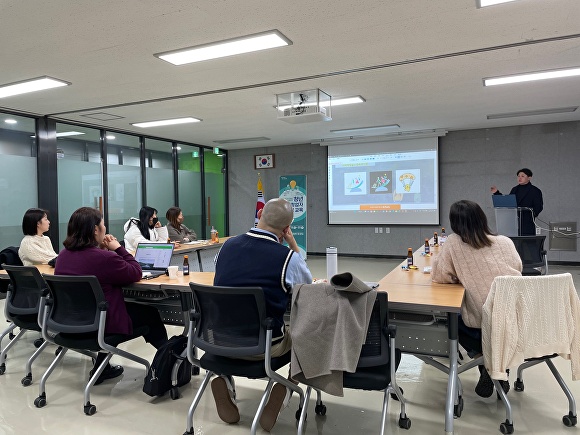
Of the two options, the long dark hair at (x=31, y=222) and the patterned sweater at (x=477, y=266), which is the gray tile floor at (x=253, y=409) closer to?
the patterned sweater at (x=477, y=266)

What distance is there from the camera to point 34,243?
4.04 metres

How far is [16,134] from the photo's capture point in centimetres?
631

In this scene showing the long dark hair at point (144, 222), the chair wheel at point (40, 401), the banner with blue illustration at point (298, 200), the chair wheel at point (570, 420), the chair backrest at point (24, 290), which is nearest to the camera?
the chair wheel at point (570, 420)

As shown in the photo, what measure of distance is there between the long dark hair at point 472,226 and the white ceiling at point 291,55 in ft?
4.80

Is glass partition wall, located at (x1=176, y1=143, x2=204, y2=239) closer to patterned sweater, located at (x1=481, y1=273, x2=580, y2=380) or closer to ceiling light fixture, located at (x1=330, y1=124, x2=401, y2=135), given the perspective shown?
ceiling light fixture, located at (x1=330, y1=124, x2=401, y2=135)

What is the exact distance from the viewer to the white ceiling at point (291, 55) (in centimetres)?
300

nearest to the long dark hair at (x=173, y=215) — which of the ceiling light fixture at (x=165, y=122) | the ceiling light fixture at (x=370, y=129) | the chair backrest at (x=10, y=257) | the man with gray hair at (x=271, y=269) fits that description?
the ceiling light fixture at (x=165, y=122)

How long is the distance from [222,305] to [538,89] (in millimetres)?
5109

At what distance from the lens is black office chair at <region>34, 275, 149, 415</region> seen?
260cm

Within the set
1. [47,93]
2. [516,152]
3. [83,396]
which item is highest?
[47,93]

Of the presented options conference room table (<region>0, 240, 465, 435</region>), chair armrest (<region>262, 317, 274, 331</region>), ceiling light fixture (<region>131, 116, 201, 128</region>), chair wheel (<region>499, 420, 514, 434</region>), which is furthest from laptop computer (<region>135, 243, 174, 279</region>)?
ceiling light fixture (<region>131, 116, 201, 128</region>)

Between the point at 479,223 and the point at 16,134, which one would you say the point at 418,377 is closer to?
the point at 479,223

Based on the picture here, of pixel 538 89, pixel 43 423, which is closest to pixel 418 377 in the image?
pixel 43 423

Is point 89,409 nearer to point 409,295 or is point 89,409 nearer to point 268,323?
point 268,323
